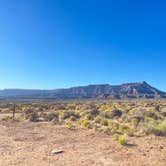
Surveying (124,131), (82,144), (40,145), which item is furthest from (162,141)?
(40,145)

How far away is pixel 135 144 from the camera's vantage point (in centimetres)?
1295

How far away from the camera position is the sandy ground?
33.1 feet

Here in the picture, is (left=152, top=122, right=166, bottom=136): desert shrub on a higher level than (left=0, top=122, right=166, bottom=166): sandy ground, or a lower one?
higher

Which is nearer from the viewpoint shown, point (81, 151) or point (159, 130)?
point (81, 151)

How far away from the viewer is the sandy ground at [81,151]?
10088 mm

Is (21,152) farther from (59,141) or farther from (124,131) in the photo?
(124,131)

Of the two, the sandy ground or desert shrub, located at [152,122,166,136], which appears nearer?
the sandy ground

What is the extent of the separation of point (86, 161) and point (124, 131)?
6405 millimetres

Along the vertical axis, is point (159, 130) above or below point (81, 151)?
above

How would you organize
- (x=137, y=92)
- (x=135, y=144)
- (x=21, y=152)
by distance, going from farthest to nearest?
(x=137, y=92) < (x=135, y=144) < (x=21, y=152)

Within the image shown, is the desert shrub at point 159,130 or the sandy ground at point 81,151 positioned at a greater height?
the desert shrub at point 159,130

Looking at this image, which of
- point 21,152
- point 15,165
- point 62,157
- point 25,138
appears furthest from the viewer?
point 25,138

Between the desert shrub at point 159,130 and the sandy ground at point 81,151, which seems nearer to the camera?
the sandy ground at point 81,151

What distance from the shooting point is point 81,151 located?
11875 millimetres
